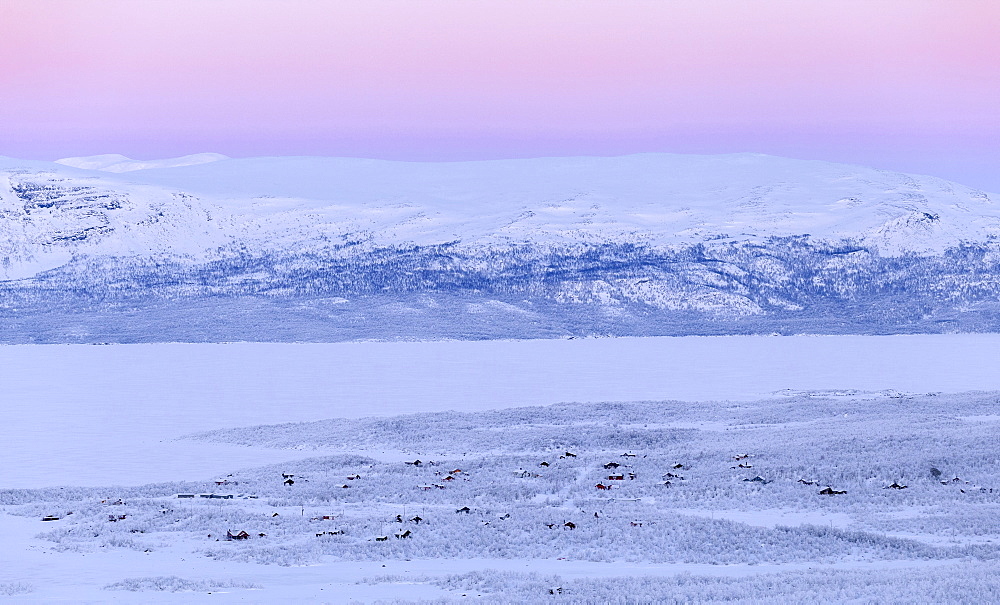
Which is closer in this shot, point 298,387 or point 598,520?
point 598,520

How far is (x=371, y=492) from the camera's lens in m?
32.8

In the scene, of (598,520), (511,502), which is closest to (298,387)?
(511,502)

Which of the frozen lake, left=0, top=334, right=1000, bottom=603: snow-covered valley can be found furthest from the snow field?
the frozen lake

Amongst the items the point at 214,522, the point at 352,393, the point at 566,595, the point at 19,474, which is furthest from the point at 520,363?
the point at 566,595

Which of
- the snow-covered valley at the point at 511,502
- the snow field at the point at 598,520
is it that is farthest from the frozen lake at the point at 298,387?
the snow field at the point at 598,520

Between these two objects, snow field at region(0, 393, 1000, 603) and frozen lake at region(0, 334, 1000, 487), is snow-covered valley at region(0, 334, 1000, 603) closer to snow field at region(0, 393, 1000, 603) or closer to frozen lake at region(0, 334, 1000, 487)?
snow field at region(0, 393, 1000, 603)

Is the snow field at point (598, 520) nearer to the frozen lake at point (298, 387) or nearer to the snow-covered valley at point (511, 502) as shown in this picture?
the snow-covered valley at point (511, 502)

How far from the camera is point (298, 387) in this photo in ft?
281

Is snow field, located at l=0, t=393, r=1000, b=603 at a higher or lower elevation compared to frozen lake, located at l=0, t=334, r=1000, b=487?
higher

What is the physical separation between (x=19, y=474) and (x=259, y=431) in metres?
13.7

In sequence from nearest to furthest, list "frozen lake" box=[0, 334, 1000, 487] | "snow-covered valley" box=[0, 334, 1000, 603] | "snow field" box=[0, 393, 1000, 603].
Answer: "snow field" box=[0, 393, 1000, 603] → "snow-covered valley" box=[0, 334, 1000, 603] → "frozen lake" box=[0, 334, 1000, 487]

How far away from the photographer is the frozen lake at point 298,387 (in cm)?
4578

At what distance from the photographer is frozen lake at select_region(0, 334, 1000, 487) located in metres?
45.8

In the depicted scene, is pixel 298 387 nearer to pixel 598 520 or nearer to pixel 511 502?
pixel 511 502
